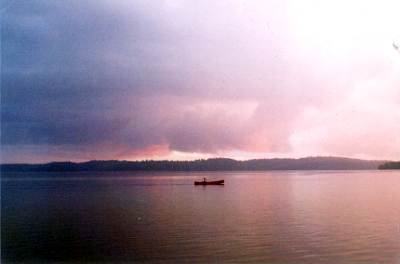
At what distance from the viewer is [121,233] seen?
329 inches

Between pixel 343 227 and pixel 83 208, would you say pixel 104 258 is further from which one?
pixel 83 208

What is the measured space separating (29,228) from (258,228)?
4894 millimetres

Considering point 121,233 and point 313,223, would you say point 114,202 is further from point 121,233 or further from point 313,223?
point 313,223

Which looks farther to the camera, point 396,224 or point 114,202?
point 114,202

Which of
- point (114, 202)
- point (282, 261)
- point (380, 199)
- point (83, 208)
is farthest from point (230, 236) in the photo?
point (380, 199)

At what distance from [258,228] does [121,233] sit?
2810 millimetres

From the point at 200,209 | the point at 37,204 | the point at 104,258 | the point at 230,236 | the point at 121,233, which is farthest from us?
the point at 37,204

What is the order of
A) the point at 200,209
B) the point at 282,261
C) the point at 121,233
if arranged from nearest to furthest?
1. the point at 282,261
2. the point at 121,233
3. the point at 200,209

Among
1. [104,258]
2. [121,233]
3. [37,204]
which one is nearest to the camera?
[104,258]

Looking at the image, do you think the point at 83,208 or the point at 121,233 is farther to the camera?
the point at 83,208

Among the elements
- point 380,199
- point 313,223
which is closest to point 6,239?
point 313,223

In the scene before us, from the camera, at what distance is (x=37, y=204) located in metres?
13.4

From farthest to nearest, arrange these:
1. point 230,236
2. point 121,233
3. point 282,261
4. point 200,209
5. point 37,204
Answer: point 37,204, point 200,209, point 121,233, point 230,236, point 282,261

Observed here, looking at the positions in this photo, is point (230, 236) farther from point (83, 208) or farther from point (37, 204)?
point (37, 204)
